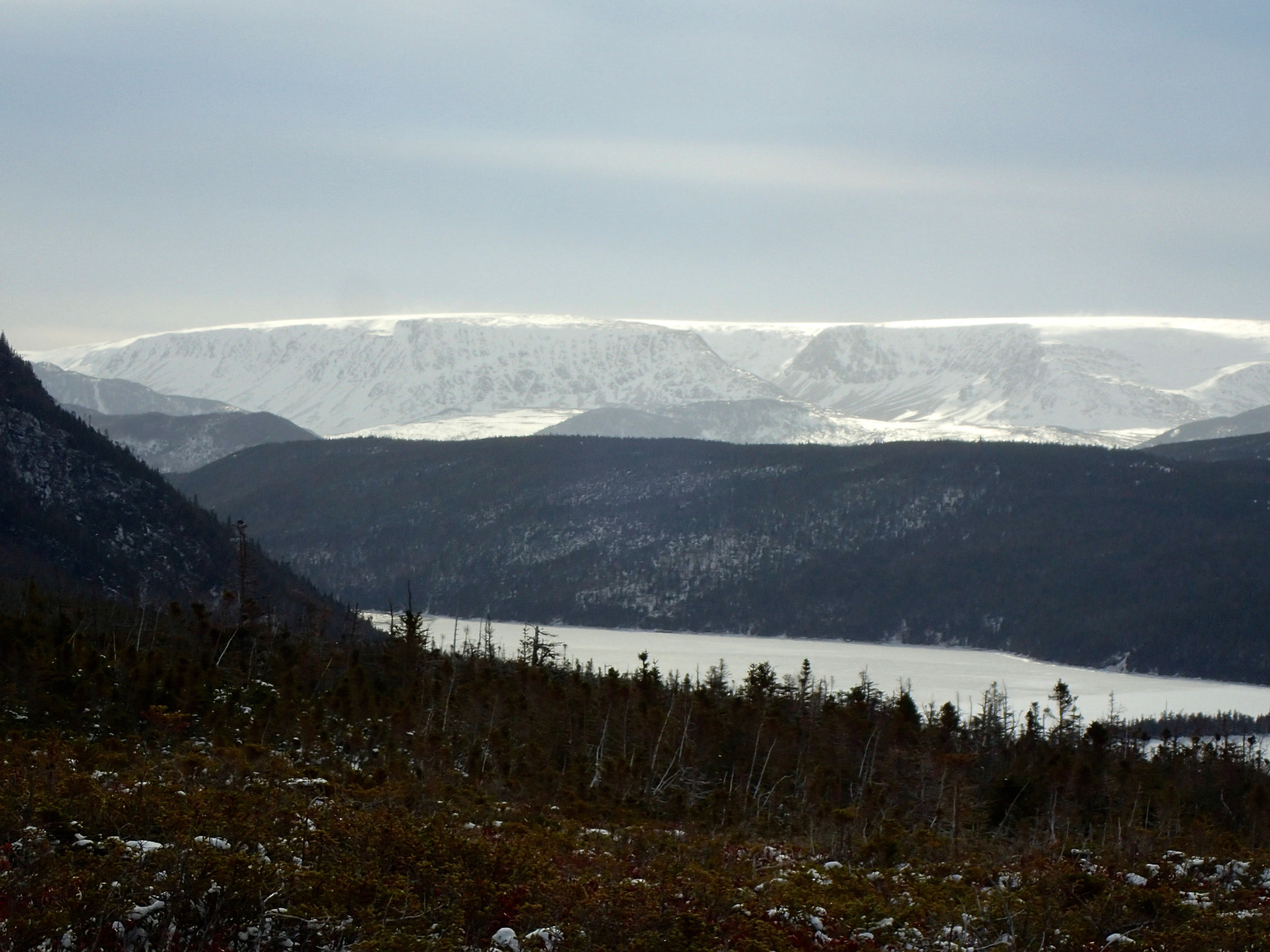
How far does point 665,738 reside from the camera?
54.8 meters

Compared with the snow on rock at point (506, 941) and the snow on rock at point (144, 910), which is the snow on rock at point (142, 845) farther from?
the snow on rock at point (506, 941)

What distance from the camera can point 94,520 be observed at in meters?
158

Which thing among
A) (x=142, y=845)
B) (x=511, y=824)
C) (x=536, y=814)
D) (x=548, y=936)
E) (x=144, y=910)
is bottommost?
(x=536, y=814)

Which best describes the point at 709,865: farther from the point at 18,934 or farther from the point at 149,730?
the point at 149,730

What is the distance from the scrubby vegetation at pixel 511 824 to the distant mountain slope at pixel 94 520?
3521 inches

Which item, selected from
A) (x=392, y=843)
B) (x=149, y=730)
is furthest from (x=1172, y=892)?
(x=149, y=730)

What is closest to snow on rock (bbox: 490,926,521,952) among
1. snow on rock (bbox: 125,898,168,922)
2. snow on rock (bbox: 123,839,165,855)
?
snow on rock (bbox: 125,898,168,922)

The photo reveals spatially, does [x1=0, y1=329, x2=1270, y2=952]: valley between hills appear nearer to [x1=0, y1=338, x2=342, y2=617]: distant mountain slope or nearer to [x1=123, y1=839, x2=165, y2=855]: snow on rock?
[x1=123, y1=839, x2=165, y2=855]: snow on rock

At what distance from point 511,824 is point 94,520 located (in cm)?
14792

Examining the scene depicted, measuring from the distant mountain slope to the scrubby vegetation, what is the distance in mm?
89436

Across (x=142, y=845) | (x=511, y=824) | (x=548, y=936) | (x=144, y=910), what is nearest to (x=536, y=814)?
(x=511, y=824)

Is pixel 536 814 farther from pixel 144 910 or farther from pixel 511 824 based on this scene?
pixel 144 910

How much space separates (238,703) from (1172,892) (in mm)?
34829

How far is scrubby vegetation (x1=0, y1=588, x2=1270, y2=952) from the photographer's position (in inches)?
627
